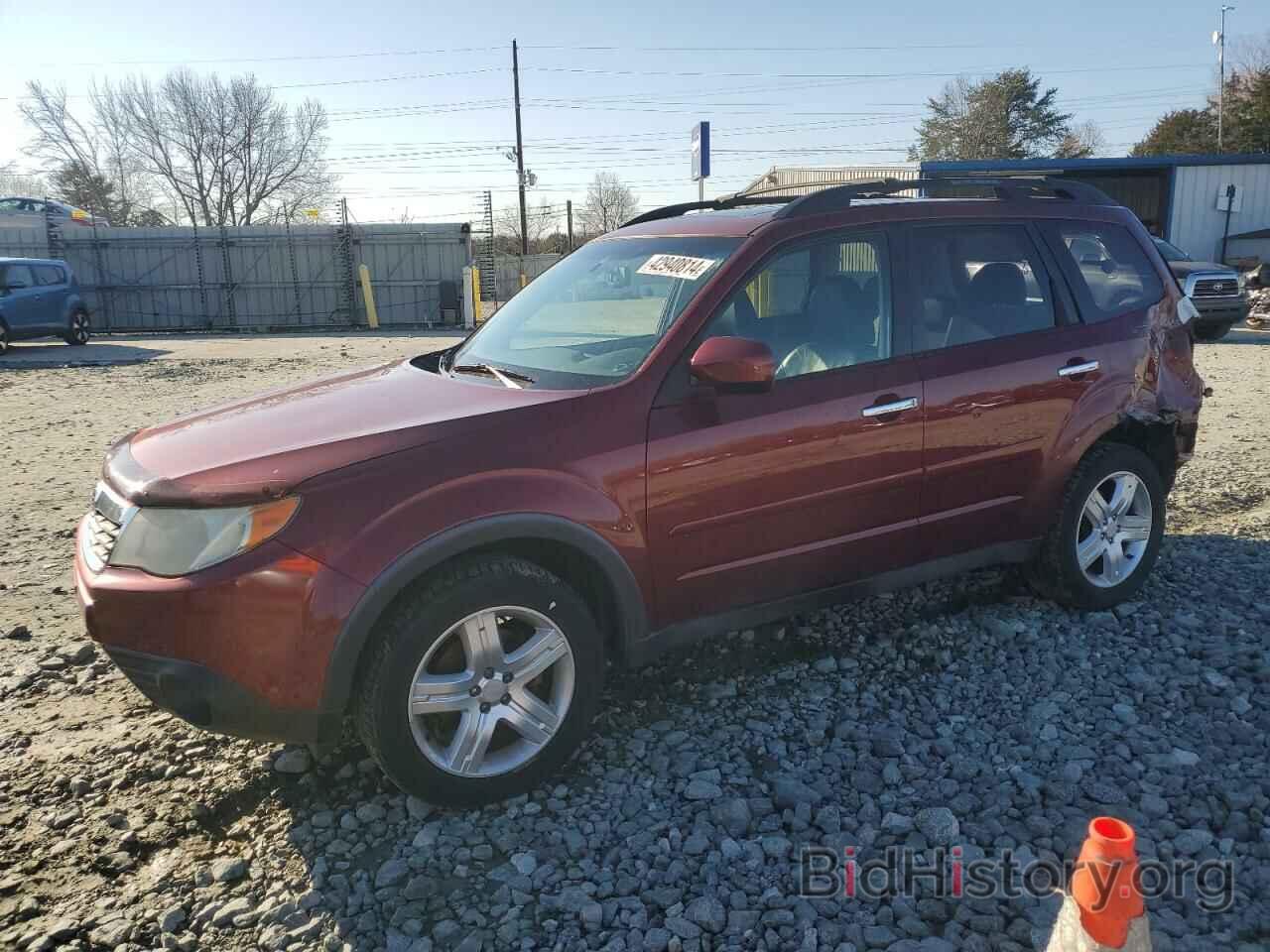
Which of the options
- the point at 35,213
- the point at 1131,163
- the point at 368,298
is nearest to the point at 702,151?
the point at 368,298

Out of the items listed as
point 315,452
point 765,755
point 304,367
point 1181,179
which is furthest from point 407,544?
point 1181,179

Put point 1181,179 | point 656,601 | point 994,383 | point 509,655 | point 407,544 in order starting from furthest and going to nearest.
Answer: point 1181,179 → point 994,383 → point 656,601 → point 509,655 → point 407,544

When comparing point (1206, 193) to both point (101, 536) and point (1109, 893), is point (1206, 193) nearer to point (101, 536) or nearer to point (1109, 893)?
point (1109, 893)

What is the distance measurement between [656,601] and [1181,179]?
30.7 meters

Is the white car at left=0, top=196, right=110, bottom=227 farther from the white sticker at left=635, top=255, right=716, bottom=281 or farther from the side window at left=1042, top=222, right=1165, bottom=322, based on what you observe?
the side window at left=1042, top=222, right=1165, bottom=322

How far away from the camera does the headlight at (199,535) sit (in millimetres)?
2631

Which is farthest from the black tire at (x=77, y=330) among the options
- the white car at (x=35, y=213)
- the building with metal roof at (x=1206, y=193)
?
the building with metal roof at (x=1206, y=193)

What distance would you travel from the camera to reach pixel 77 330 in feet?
66.9

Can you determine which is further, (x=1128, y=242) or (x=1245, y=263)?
(x=1245, y=263)

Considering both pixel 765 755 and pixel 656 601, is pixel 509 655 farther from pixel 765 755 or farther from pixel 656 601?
pixel 765 755

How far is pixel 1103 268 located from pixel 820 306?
1.65 m

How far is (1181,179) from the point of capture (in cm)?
2791

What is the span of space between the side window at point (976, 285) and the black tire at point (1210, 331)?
49.0ft

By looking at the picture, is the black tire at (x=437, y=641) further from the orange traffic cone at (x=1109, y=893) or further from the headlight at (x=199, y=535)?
the orange traffic cone at (x=1109, y=893)
